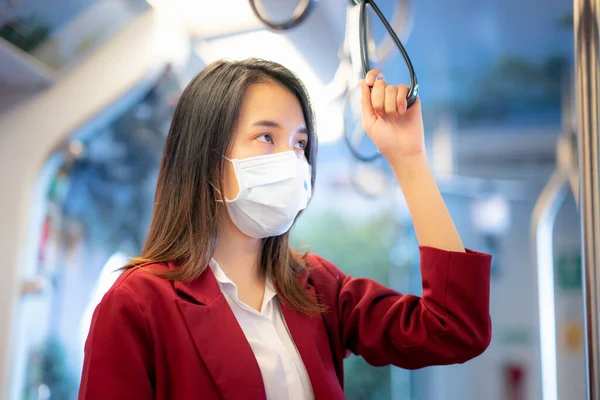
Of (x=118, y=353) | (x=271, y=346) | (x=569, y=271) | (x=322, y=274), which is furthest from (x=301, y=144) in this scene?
(x=569, y=271)

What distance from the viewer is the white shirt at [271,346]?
93cm

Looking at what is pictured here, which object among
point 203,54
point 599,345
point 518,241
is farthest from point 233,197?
point 518,241

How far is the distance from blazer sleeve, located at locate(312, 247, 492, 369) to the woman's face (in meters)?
0.28

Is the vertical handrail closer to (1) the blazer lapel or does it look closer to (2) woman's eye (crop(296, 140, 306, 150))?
(2) woman's eye (crop(296, 140, 306, 150))

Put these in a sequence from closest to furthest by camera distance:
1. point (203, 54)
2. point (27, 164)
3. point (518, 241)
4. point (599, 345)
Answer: point (599, 345) < point (27, 164) < point (203, 54) < point (518, 241)

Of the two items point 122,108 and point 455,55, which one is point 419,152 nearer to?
point 122,108

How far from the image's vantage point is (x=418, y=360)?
0.98m

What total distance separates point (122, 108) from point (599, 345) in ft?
3.81

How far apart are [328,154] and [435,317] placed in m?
1.56

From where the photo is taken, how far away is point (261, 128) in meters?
0.99

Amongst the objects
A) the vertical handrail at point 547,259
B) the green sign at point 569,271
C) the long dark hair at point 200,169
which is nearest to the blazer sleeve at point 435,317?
the long dark hair at point 200,169

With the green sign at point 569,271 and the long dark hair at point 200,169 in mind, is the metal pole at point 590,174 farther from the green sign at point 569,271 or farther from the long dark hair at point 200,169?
the green sign at point 569,271

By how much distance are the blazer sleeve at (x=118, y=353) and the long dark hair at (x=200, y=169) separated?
9 cm

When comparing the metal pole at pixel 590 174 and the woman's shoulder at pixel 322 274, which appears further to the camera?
the woman's shoulder at pixel 322 274
